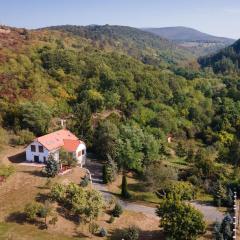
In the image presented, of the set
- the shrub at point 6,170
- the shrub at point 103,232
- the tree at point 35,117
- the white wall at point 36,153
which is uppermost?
the tree at point 35,117

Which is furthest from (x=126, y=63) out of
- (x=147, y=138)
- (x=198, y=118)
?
(x=147, y=138)

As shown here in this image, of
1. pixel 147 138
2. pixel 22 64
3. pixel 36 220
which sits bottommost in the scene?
pixel 36 220

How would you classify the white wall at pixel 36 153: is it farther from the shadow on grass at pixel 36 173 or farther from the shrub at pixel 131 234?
the shrub at pixel 131 234

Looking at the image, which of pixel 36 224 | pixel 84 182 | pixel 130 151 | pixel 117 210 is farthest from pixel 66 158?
pixel 36 224

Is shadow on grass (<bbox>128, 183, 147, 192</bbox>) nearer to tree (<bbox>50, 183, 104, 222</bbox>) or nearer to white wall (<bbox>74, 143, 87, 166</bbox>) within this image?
white wall (<bbox>74, 143, 87, 166</bbox>)

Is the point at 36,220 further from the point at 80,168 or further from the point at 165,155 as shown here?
the point at 165,155

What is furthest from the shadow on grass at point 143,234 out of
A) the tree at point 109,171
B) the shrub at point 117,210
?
the tree at point 109,171

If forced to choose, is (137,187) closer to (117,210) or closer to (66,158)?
(66,158)
